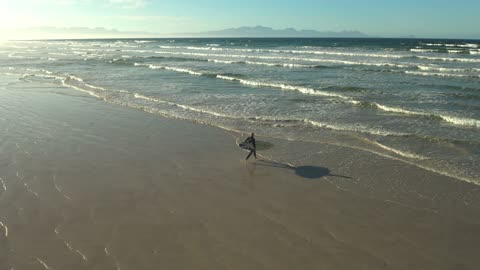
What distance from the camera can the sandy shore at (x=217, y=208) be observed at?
7270 millimetres

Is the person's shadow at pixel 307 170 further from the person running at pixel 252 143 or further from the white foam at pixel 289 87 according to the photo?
the white foam at pixel 289 87

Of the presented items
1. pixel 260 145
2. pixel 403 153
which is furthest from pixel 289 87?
pixel 403 153

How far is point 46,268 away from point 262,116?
1290cm

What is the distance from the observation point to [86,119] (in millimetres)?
17516

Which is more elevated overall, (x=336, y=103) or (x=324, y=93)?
(x=324, y=93)

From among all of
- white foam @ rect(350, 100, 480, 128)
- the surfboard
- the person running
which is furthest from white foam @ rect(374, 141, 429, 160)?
white foam @ rect(350, 100, 480, 128)

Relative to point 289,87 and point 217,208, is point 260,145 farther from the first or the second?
point 289,87

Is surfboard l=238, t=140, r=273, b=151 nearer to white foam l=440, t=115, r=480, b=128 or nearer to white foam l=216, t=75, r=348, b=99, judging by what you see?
white foam l=440, t=115, r=480, b=128

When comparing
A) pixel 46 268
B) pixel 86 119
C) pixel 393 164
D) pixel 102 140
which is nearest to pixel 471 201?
pixel 393 164

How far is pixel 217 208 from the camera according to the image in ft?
30.2

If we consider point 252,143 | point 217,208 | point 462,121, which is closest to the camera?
point 217,208

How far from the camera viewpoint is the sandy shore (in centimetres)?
727

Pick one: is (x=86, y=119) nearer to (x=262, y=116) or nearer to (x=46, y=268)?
(x=262, y=116)

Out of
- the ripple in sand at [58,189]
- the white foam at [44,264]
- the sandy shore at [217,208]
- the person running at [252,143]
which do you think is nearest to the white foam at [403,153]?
the sandy shore at [217,208]
